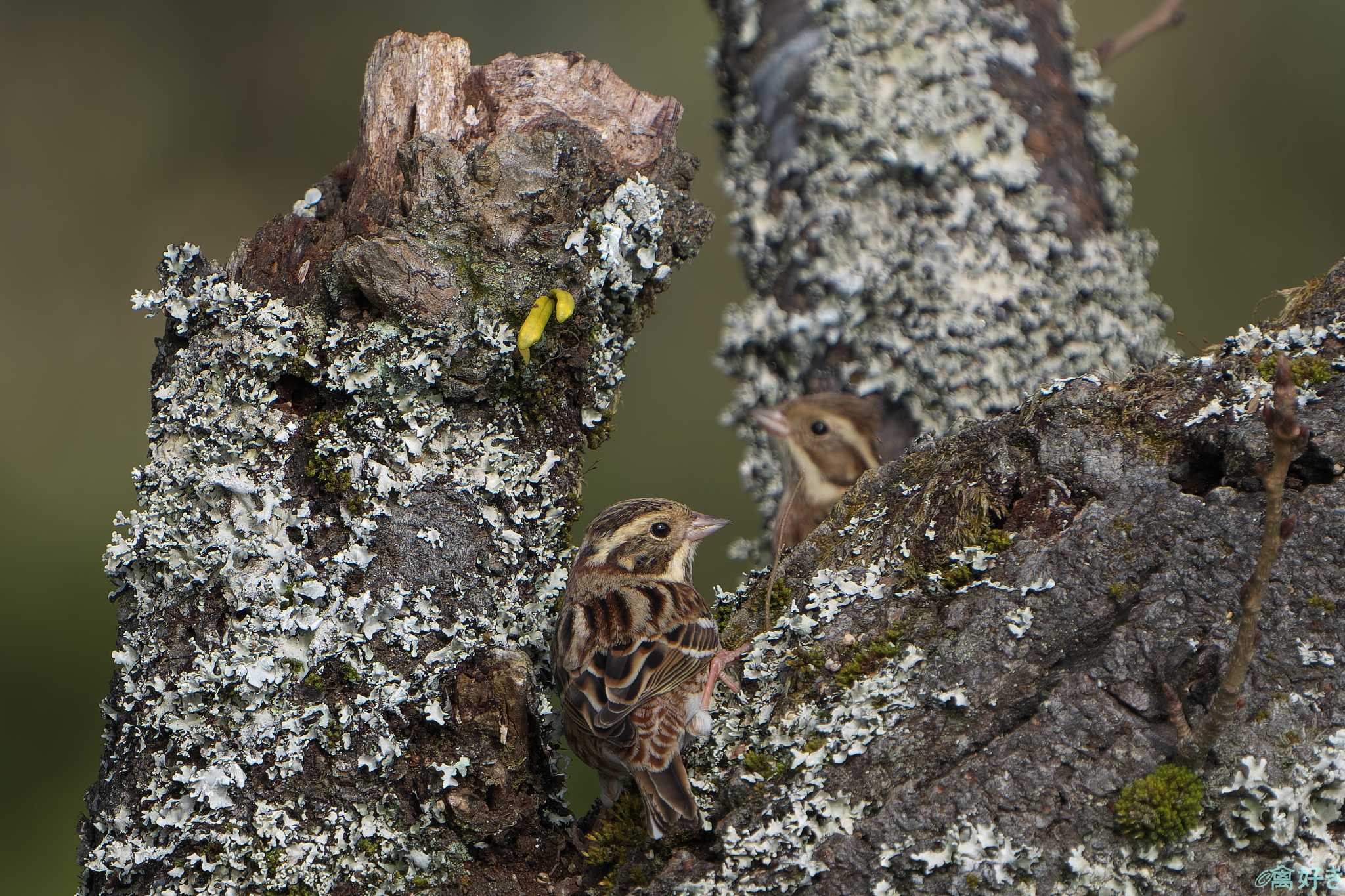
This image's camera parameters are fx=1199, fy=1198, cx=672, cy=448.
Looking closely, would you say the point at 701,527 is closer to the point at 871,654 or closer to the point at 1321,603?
the point at 871,654

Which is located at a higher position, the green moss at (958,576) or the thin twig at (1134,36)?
the thin twig at (1134,36)

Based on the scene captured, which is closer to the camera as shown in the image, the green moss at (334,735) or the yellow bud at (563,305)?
the green moss at (334,735)

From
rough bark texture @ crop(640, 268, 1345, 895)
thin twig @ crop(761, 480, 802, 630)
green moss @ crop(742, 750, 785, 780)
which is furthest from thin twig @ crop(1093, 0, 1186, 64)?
green moss @ crop(742, 750, 785, 780)

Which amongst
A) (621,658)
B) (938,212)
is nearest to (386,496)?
(621,658)

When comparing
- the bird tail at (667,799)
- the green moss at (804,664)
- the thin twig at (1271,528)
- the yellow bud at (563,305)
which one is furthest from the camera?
the yellow bud at (563,305)

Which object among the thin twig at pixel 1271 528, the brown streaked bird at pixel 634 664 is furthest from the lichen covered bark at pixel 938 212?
the thin twig at pixel 1271 528

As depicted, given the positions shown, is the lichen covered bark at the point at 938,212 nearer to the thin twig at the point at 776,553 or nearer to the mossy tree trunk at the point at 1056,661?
the thin twig at the point at 776,553
